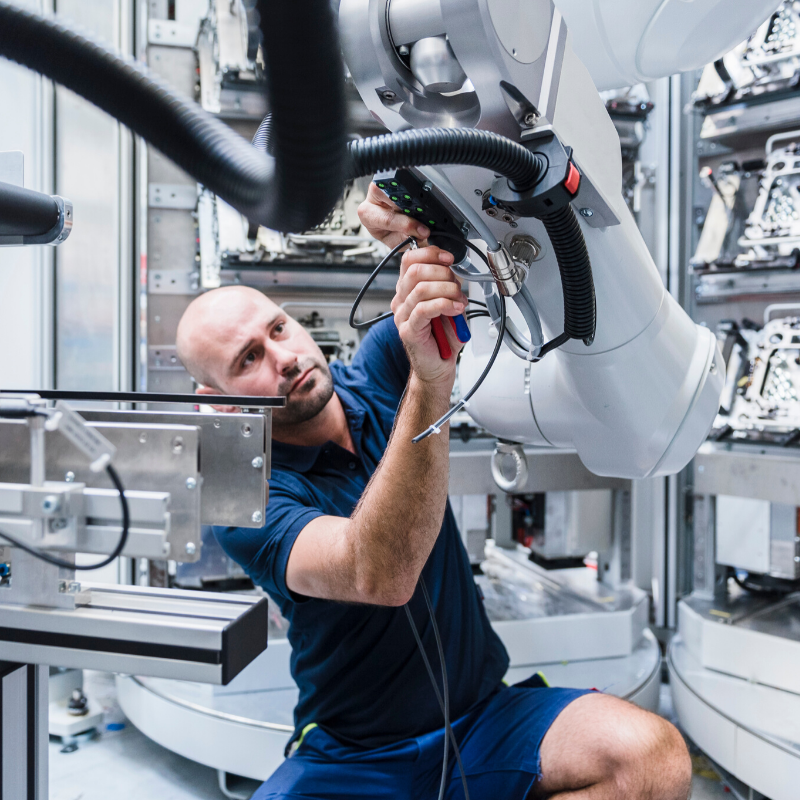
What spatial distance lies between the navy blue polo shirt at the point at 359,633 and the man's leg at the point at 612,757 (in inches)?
8.4

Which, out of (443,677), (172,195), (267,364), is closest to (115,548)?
(443,677)

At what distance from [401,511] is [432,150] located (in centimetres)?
71

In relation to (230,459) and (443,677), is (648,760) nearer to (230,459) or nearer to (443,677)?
(443,677)

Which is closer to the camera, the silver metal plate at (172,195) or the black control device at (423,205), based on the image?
the black control device at (423,205)

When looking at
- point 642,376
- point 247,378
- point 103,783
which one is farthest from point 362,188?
point 103,783

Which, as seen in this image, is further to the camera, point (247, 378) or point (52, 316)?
point (52, 316)

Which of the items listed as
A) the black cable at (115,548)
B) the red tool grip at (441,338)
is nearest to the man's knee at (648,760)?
the red tool grip at (441,338)

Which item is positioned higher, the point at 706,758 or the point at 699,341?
the point at 699,341

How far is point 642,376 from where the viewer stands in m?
0.99

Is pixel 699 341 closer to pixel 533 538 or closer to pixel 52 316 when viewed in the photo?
pixel 533 538

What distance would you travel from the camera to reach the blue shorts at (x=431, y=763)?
1322mm

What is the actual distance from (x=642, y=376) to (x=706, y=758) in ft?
6.14

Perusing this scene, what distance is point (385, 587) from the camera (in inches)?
46.1

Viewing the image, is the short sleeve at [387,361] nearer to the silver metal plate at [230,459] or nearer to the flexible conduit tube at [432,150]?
the silver metal plate at [230,459]
